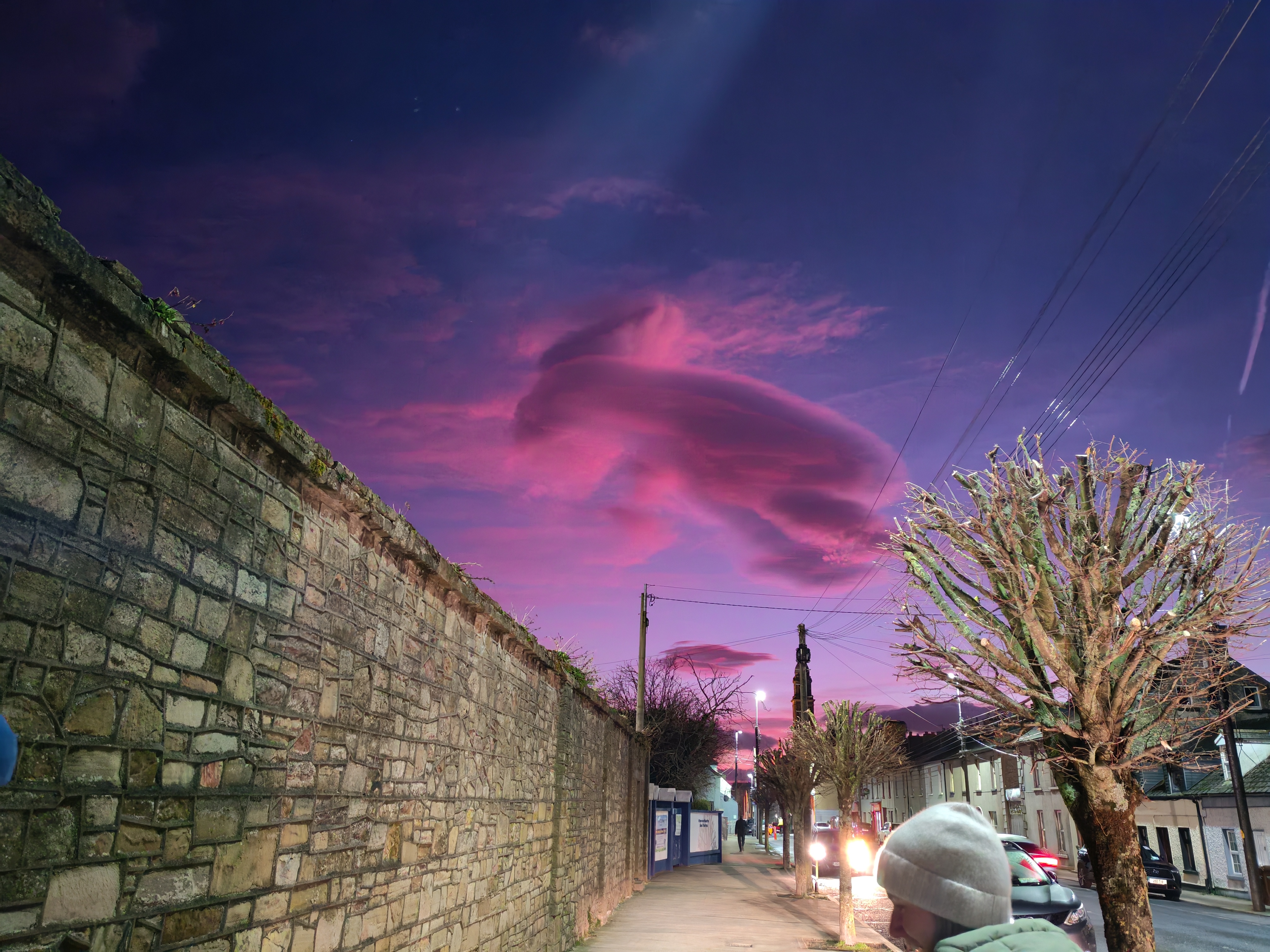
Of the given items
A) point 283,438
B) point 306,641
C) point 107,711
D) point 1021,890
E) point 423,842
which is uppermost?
point 283,438

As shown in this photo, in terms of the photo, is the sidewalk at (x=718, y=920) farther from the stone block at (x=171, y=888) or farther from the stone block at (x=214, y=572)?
the stone block at (x=214, y=572)

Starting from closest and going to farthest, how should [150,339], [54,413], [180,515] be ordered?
[54,413] < [150,339] < [180,515]

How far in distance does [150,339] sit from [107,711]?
54.1 inches

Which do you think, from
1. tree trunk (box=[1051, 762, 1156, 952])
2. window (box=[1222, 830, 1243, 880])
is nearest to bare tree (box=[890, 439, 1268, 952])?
tree trunk (box=[1051, 762, 1156, 952])

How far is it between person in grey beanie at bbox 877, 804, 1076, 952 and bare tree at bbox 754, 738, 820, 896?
21.8m

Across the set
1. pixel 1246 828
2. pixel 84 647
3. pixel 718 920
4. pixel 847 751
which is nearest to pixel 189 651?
pixel 84 647

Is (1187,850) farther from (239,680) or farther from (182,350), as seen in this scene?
(182,350)

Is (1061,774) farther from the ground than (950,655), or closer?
closer

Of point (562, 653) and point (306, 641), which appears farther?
point (562, 653)

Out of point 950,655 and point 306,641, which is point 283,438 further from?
point 950,655

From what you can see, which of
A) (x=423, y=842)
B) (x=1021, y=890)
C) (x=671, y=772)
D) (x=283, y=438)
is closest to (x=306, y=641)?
(x=283, y=438)

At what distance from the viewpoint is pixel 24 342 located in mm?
2809

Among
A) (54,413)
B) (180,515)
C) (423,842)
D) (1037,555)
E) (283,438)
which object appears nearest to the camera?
(54,413)

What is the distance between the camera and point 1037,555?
27.9 ft
